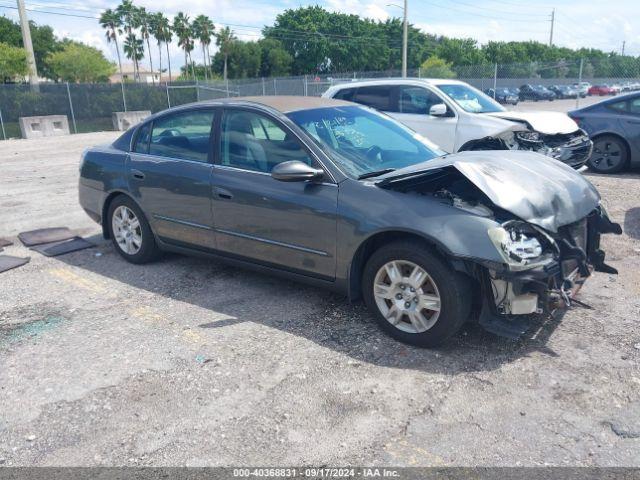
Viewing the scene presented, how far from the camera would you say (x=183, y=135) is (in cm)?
523

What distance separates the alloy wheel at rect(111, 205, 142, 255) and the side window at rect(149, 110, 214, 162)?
73cm

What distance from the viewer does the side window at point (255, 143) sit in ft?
14.5

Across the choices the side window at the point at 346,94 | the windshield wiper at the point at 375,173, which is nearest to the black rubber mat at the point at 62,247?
the windshield wiper at the point at 375,173

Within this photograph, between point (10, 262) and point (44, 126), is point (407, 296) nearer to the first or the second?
point (10, 262)

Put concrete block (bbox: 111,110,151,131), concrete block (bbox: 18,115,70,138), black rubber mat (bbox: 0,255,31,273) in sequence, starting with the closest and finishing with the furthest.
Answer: black rubber mat (bbox: 0,255,31,273) < concrete block (bbox: 18,115,70,138) < concrete block (bbox: 111,110,151,131)

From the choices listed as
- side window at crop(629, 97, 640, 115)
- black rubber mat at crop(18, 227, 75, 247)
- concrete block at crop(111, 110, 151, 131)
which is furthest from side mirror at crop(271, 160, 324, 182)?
concrete block at crop(111, 110, 151, 131)

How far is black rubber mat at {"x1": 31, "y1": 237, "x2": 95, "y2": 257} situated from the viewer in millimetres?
6344

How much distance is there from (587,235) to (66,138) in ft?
72.2

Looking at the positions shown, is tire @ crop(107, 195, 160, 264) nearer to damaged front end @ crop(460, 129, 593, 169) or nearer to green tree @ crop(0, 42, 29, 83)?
damaged front end @ crop(460, 129, 593, 169)

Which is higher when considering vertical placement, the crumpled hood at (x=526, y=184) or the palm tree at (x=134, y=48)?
the palm tree at (x=134, y=48)

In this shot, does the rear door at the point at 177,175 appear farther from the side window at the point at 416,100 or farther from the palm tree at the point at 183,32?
the palm tree at the point at 183,32

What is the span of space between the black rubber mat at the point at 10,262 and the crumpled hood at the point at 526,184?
4102 millimetres

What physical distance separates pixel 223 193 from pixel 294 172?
3.14 ft

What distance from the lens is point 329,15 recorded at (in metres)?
87.3
